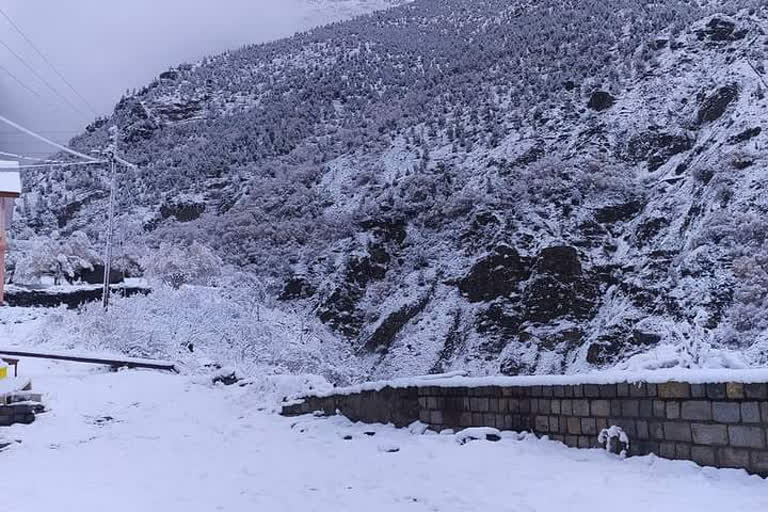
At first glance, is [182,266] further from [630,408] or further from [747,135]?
[630,408]

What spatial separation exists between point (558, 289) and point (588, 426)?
19736 mm

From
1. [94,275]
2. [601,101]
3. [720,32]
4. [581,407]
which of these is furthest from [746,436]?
[720,32]

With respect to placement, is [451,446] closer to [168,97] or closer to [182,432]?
[182,432]

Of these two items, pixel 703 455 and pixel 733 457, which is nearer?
pixel 733 457

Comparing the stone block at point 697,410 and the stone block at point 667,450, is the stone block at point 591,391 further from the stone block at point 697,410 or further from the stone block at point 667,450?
the stone block at point 697,410

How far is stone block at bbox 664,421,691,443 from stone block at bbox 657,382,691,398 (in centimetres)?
24

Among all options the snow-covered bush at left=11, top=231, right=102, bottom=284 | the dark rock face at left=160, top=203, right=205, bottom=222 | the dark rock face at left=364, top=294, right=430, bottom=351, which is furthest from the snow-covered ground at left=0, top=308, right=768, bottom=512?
the dark rock face at left=160, top=203, right=205, bottom=222

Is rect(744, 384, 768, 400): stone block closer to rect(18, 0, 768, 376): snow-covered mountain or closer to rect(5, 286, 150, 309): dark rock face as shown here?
rect(18, 0, 768, 376): snow-covered mountain

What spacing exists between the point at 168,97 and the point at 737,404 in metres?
72.6

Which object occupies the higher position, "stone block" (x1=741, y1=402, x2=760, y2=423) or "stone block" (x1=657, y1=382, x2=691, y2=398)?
"stone block" (x1=657, y1=382, x2=691, y2=398)

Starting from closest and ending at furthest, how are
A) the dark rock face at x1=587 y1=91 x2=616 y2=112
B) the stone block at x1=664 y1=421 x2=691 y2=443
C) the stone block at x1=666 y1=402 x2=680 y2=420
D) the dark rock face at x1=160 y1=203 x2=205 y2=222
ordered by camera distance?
the stone block at x1=664 y1=421 x2=691 y2=443 < the stone block at x1=666 y1=402 x2=680 y2=420 < the dark rock face at x1=587 y1=91 x2=616 y2=112 < the dark rock face at x1=160 y1=203 x2=205 y2=222

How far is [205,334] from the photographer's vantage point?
23875 millimetres

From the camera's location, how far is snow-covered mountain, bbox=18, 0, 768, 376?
24000mm

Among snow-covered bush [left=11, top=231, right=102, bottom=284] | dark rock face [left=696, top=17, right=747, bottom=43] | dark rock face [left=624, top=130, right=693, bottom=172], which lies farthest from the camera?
dark rock face [left=696, top=17, right=747, bottom=43]
